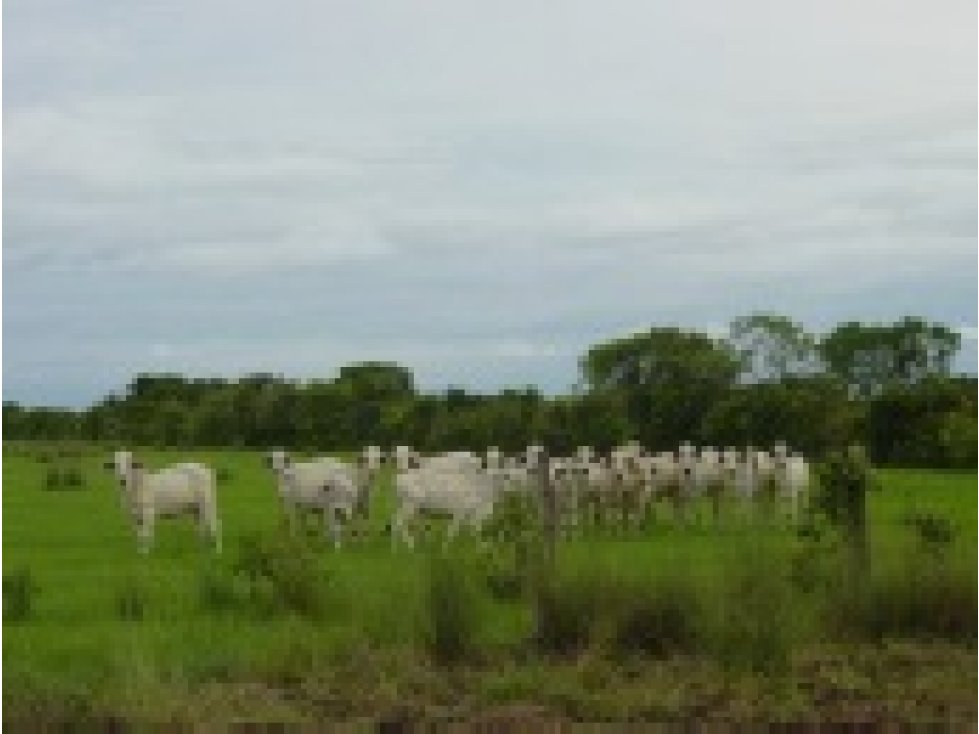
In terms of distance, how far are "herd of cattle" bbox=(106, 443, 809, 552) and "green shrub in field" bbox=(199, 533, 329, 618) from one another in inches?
190

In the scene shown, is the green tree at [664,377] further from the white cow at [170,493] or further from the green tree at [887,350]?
the white cow at [170,493]

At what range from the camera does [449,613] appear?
11.7m

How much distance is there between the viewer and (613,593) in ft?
39.2

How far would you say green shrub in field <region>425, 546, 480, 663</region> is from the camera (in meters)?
11.7

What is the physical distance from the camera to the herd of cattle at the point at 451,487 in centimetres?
2161

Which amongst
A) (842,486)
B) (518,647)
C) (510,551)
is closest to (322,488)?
(510,551)

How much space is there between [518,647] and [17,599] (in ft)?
15.6

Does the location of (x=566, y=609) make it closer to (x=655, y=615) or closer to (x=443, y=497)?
(x=655, y=615)

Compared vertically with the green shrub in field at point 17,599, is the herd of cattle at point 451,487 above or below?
above

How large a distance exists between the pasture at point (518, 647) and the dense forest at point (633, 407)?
18647 mm

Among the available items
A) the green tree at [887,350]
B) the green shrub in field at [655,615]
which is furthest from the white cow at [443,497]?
the green tree at [887,350]

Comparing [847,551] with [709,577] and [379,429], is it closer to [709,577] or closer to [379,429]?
[709,577]

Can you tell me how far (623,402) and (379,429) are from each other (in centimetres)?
1115

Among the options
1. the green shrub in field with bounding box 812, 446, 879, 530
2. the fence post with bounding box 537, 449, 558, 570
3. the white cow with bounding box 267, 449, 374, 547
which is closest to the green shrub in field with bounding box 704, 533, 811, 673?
the fence post with bounding box 537, 449, 558, 570
